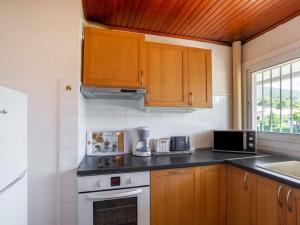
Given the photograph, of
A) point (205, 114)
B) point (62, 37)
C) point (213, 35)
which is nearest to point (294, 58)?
point (213, 35)

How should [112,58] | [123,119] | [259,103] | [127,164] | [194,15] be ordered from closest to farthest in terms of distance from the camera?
[127,164], [112,58], [194,15], [123,119], [259,103]

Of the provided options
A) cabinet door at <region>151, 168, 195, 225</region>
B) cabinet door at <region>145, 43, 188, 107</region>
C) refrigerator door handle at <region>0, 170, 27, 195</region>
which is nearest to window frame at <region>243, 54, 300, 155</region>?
cabinet door at <region>145, 43, 188, 107</region>

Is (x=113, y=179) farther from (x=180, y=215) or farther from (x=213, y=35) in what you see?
(x=213, y=35)

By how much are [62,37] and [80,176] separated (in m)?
1.07

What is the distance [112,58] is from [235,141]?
1.59m

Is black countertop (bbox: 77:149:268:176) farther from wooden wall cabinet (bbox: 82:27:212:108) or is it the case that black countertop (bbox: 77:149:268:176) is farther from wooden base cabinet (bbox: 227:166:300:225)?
wooden wall cabinet (bbox: 82:27:212:108)

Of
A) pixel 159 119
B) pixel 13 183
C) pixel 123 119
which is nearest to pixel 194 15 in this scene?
pixel 159 119

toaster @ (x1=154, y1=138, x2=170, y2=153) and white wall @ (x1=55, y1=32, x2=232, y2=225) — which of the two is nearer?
white wall @ (x1=55, y1=32, x2=232, y2=225)

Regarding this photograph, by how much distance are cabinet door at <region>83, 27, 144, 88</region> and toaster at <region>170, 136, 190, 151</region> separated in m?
0.76

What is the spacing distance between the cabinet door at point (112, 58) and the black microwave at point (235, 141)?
1.17m

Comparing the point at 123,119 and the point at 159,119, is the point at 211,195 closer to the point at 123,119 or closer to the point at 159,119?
the point at 159,119

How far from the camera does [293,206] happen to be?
1198 mm

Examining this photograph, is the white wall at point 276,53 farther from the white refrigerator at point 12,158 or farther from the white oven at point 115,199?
the white refrigerator at point 12,158

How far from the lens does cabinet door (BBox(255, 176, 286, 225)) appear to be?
4.18 feet
